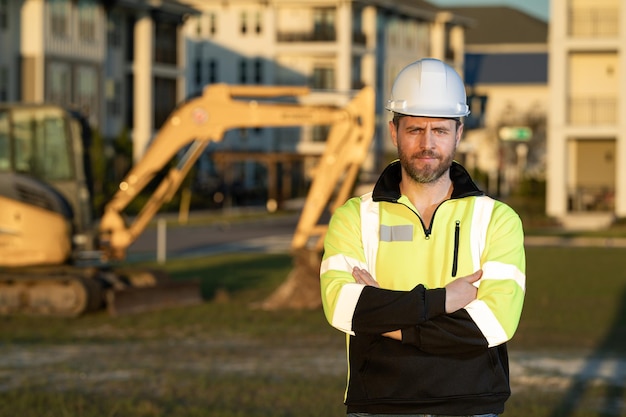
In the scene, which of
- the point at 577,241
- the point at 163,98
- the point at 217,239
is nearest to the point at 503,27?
the point at 163,98

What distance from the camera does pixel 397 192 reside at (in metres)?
5.81

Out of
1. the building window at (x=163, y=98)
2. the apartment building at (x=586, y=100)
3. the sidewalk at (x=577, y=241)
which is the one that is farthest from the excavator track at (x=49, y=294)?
the building window at (x=163, y=98)

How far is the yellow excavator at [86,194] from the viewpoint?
908 inches

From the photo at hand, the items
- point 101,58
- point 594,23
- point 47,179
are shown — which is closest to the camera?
point 47,179

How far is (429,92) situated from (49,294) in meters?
17.7

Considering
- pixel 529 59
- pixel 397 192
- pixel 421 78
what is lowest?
pixel 397 192

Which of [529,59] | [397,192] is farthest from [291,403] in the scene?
[529,59]

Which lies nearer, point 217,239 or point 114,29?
point 217,239

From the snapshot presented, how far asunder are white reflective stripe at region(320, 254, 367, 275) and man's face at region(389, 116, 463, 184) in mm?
409

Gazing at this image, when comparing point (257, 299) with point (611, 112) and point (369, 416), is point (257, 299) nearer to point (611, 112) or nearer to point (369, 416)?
point (369, 416)

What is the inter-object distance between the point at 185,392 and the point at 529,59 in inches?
4379

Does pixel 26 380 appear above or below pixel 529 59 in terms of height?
below

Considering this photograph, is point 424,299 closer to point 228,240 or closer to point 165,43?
point 228,240

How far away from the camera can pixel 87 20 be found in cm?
6494
